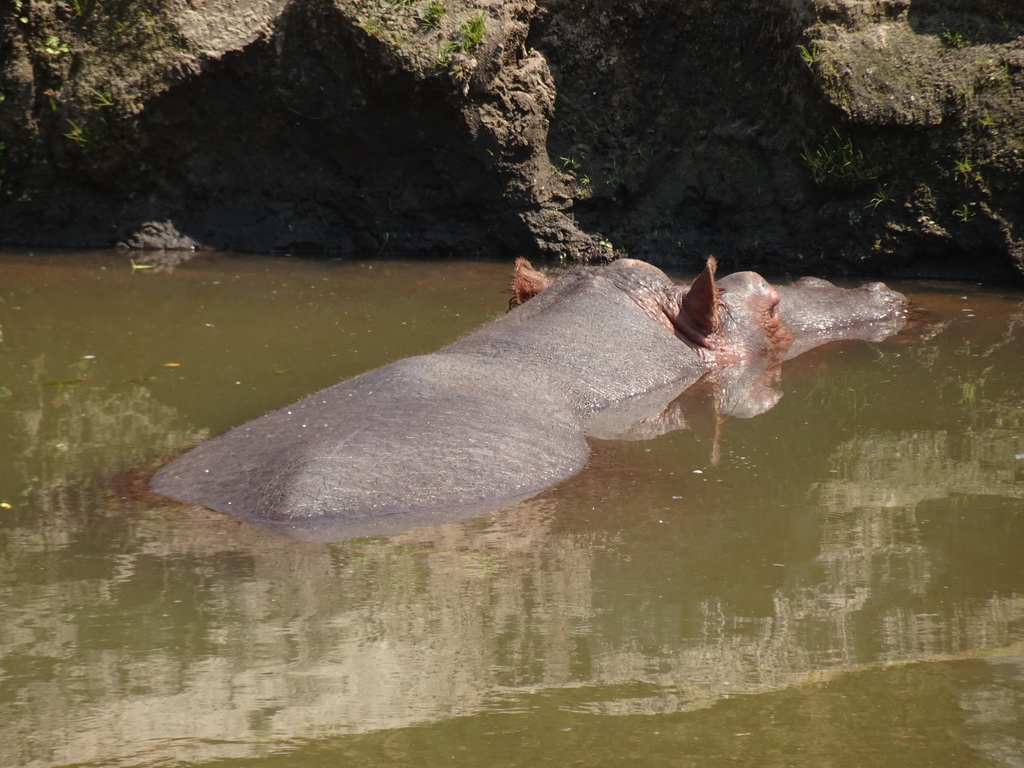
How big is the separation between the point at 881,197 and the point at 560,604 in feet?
20.1

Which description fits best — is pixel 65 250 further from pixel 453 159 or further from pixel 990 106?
pixel 990 106

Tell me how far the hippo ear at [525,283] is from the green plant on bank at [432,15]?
3.40 meters

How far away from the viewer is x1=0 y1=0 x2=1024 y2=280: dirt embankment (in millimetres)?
8789

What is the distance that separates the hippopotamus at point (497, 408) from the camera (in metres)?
4.02

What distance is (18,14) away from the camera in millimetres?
9414

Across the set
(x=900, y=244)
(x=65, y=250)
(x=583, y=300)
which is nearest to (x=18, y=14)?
(x=65, y=250)

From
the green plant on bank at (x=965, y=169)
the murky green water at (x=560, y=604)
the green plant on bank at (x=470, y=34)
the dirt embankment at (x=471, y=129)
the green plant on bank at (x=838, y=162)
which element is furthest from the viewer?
the green plant on bank at (x=470, y=34)

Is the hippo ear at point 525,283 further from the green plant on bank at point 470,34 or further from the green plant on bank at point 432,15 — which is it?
the green plant on bank at point 432,15

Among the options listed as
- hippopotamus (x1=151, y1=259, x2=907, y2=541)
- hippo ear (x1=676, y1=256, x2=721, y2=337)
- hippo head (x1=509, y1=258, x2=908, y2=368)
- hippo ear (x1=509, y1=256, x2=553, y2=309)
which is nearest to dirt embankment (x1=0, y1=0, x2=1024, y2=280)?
hippo head (x1=509, y1=258, x2=908, y2=368)

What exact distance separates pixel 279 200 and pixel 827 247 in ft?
14.2

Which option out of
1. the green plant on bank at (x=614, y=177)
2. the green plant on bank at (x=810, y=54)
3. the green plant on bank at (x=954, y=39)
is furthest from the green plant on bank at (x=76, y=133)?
the green plant on bank at (x=954, y=39)

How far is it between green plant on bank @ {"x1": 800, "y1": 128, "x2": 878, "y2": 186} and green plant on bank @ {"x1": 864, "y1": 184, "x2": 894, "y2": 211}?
0.10m

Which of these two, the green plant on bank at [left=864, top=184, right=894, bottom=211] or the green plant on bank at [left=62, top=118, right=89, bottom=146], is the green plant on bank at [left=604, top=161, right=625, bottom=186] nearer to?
the green plant on bank at [left=864, top=184, right=894, bottom=211]

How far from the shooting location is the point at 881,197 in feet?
28.3
